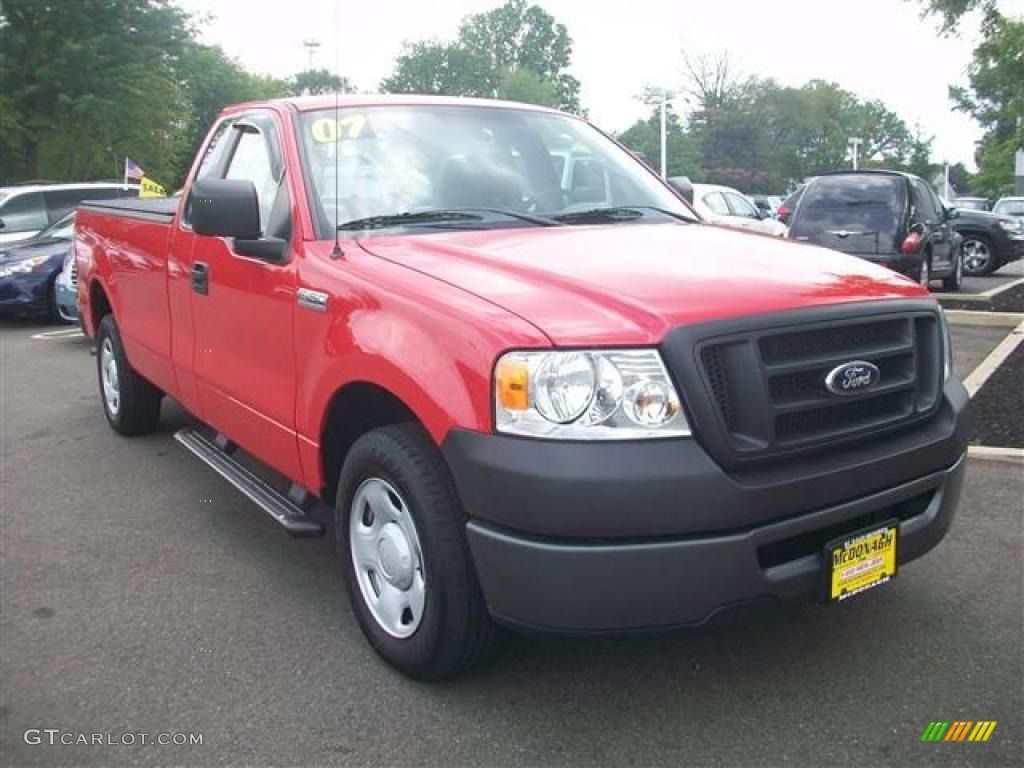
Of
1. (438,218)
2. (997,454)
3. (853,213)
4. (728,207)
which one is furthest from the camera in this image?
(728,207)

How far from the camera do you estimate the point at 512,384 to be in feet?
8.18

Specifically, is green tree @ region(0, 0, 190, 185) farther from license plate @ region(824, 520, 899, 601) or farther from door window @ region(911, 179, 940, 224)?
license plate @ region(824, 520, 899, 601)

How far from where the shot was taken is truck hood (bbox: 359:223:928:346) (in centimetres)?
256

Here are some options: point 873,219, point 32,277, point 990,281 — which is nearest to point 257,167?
point 32,277

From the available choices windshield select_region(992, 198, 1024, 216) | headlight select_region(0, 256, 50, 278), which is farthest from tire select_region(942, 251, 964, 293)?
windshield select_region(992, 198, 1024, 216)

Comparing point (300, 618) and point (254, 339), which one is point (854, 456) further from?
point (254, 339)

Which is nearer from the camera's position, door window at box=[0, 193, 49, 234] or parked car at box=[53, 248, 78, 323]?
parked car at box=[53, 248, 78, 323]

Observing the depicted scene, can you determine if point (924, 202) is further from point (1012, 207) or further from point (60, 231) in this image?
point (1012, 207)

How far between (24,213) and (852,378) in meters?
13.5

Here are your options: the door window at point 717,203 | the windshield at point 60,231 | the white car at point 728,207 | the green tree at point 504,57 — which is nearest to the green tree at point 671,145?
the green tree at point 504,57

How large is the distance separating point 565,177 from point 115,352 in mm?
3264

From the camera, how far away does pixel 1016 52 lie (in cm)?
1334

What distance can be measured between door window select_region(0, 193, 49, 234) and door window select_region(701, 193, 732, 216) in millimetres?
10175

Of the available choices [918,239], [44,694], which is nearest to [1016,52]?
[918,239]
